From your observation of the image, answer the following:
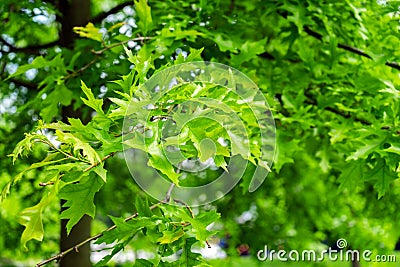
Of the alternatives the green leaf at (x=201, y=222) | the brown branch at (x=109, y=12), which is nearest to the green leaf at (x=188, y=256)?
the green leaf at (x=201, y=222)

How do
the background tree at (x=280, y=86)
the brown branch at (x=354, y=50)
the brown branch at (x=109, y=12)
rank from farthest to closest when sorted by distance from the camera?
1. the brown branch at (x=109, y=12)
2. the brown branch at (x=354, y=50)
3. the background tree at (x=280, y=86)

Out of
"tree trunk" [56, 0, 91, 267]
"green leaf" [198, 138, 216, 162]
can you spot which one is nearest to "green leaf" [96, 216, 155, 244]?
"green leaf" [198, 138, 216, 162]

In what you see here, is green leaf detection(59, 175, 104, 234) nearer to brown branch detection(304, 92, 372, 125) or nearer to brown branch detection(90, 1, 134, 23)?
brown branch detection(304, 92, 372, 125)

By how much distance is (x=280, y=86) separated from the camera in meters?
2.09

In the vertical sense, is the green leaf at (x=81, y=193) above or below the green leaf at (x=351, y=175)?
above

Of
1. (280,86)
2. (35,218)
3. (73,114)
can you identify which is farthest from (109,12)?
(35,218)

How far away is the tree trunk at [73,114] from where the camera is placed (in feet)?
8.76

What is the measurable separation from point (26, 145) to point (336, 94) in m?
1.24

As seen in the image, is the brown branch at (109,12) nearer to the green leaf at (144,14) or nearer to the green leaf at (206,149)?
the green leaf at (144,14)

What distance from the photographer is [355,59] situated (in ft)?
7.26

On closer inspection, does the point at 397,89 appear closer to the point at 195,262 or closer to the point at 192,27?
the point at 192,27

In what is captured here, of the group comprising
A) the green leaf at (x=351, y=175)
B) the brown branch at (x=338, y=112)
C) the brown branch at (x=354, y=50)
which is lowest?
the brown branch at (x=338, y=112)

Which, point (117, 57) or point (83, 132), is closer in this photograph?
point (83, 132)

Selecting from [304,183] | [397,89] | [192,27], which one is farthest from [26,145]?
[304,183]
